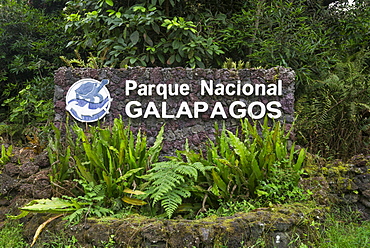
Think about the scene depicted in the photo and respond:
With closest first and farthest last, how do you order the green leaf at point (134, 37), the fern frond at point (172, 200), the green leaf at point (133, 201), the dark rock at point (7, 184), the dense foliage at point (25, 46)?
the fern frond at point (172, 200) → the green leaf at point (133, 201) → the dark rock at point (7, 184) → the green leaf at point (134, 37) → the dense foliage at point (25, 46)

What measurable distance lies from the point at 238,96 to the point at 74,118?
2355 millimetres

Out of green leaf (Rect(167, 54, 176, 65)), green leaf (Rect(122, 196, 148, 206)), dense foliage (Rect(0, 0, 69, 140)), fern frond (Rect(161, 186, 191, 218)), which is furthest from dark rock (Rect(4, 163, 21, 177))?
dense foliage (Rect(0, 0, 69, 140))

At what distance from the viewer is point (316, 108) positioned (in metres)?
5.62

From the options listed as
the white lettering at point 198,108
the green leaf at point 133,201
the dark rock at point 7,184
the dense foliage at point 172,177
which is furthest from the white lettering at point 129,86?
the green leaf at point 133,201

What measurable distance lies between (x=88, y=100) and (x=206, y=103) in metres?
1.68

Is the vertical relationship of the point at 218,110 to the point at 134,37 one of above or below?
below

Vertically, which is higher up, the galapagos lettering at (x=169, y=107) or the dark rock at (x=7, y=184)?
the galapagos lettering at (x=169, y=107)

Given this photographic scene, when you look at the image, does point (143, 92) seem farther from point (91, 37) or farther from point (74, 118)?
point (91, 37)

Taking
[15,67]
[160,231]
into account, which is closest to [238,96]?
[160,231]

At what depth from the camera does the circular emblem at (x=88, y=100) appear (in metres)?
5.23

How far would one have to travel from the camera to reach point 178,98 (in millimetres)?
5305

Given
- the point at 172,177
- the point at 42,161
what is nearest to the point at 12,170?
the point at 42,161

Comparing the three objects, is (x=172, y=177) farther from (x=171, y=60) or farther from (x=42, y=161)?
(x=171, y=60)

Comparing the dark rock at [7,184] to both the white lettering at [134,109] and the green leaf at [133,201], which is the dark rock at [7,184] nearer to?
the green leaf at [133,201]
